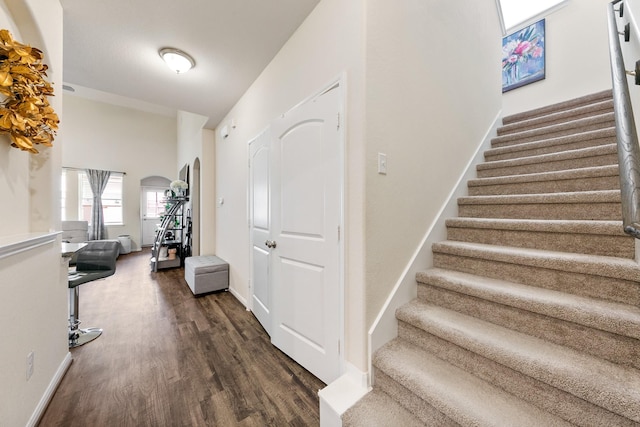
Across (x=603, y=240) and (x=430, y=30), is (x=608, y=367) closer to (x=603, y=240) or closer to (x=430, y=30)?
(x=603, y=240)

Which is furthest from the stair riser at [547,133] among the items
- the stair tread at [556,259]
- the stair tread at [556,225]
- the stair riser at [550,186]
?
the stair tread at [556,259]

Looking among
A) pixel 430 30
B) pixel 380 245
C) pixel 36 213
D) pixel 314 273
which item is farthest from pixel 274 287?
pixel 430 30

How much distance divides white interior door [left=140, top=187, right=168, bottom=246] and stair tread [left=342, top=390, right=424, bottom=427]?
8.29 metres

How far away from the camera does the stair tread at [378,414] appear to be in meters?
1.17

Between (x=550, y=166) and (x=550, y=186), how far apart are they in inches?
13.3

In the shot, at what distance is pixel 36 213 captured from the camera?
162 centimetres

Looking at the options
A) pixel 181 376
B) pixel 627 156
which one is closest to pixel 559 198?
pixel 627 156

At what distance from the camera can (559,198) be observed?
1.67 metres

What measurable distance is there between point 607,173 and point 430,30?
165 cm

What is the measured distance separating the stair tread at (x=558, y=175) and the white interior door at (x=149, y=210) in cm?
849

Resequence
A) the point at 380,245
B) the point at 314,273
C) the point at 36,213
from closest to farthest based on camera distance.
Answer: the point at 380,245 < the point at 36,213 < the point at 314,273

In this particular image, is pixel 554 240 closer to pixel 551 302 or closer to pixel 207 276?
pixel 551 302

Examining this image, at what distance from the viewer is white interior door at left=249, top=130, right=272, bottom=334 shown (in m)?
2.40

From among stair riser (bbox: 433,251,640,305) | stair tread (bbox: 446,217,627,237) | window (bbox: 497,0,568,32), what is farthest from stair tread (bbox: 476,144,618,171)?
window (bbox: 497,0,568,32)
